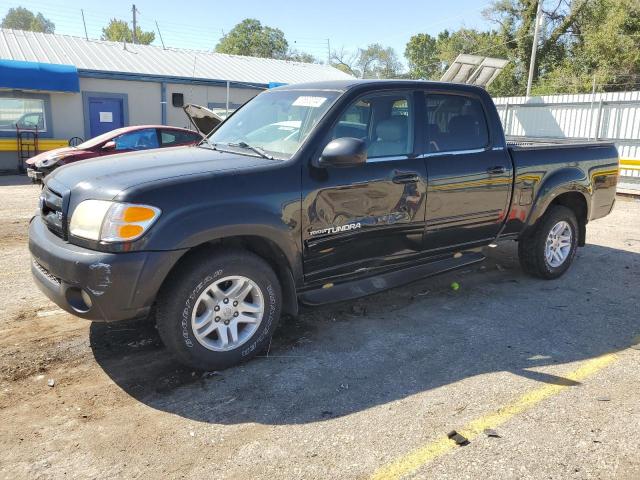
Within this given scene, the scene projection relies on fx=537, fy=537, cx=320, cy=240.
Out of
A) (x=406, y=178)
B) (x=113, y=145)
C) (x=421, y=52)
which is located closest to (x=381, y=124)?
(x=406, y=178)

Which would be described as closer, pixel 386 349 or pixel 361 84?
pixel 386 349

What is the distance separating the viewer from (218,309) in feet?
11.7

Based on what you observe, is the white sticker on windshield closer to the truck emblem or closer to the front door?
the front door

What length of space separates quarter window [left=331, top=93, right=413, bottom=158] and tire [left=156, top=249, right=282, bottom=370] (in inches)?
48.8

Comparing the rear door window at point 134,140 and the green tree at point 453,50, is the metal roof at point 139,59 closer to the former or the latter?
the rear door window at point 134,140

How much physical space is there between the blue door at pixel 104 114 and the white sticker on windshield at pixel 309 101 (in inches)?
652

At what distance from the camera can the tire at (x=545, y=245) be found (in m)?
5.73

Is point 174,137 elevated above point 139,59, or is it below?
below

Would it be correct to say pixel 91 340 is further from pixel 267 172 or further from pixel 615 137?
pixel 615 137

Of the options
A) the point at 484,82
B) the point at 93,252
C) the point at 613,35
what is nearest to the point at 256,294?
the point at 93,252

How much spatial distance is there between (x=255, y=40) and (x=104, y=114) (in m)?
53.3

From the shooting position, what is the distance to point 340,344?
13.7ft

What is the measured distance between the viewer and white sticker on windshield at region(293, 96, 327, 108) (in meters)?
4.20

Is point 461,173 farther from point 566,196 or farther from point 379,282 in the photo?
point 566,196
